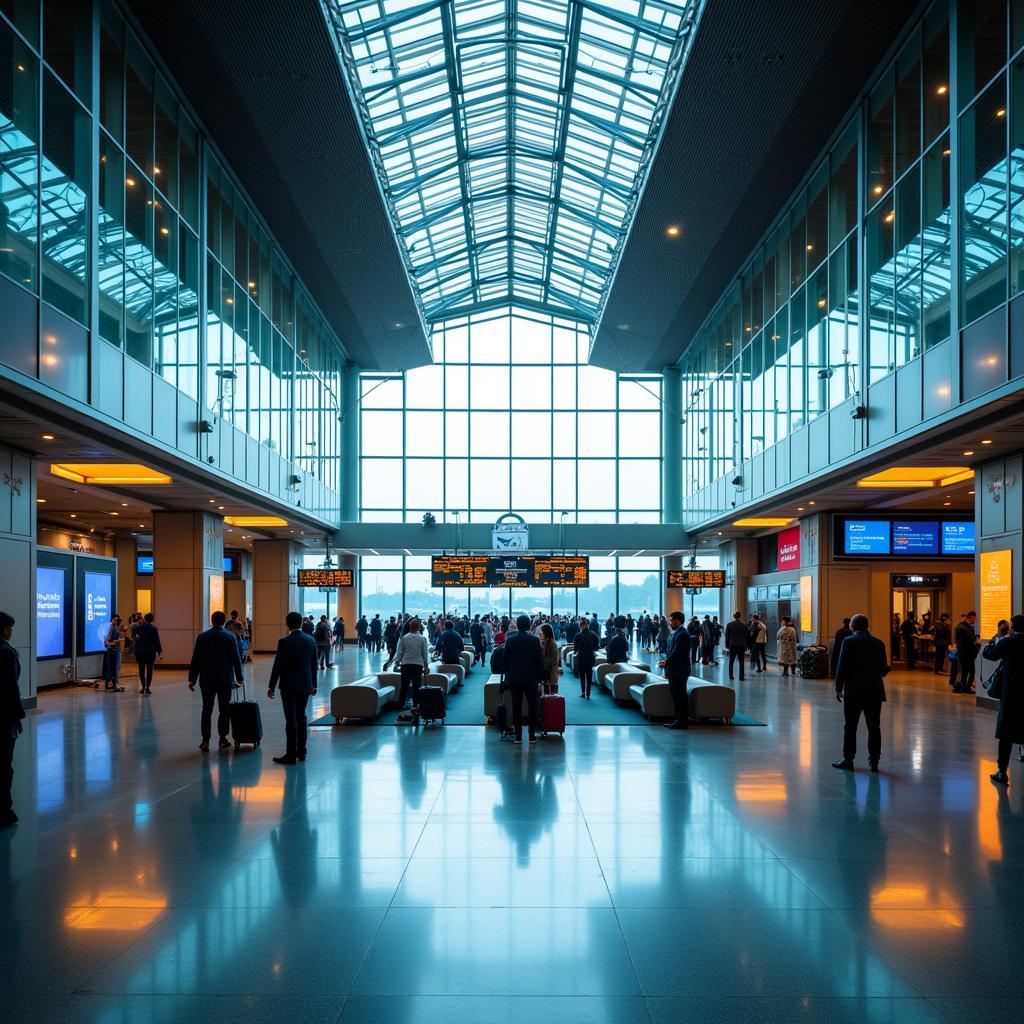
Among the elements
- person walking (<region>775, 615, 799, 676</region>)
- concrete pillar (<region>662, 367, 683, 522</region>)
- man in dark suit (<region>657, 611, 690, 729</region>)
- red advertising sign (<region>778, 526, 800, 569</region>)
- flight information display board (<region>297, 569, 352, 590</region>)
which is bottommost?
person walking (<region>775, 615, 799, 676</region>)

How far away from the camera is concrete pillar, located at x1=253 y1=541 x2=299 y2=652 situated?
1387 inches

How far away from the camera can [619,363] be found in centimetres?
4212

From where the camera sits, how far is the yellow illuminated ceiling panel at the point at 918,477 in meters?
19.4

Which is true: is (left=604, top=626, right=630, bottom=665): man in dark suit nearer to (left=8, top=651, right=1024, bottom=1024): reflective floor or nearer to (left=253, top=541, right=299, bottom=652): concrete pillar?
(left=8, top=651, right=1024, bottom=1024): reflective floor

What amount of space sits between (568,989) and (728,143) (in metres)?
18.9

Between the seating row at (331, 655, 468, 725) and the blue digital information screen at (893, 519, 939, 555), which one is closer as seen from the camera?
the seating row at (331, 655, 468, 725)

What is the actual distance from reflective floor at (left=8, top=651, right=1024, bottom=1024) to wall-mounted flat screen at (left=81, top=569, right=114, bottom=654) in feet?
39.7

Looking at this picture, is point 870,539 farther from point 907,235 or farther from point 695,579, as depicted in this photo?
point 907,235

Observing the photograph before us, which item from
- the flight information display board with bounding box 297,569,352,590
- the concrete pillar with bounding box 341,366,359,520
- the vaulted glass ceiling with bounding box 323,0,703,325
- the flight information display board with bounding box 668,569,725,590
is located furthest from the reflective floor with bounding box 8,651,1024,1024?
the concrete pillar with bounding box 341,366,359,520

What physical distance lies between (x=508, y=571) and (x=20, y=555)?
17.7 meters

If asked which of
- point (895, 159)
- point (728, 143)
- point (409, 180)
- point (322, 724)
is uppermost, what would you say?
point (409, 180)

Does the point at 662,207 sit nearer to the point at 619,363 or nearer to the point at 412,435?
the point at 619,363

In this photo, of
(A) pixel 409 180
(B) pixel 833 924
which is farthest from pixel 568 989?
(A) pixel 409 180

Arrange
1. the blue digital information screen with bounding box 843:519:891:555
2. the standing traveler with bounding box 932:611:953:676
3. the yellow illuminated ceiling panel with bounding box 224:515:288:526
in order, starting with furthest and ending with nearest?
the yellow illuminated ceiling panel with bounding box 224:515:288:526 < the standing traveler with bounding box 932:611:953:676 < the blue digital information screen with bounding box 843:519:891:555
